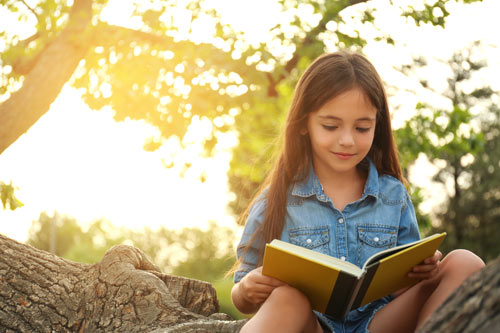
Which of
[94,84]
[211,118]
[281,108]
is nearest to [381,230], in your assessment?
[211,118]

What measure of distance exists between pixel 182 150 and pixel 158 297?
16.4 ft

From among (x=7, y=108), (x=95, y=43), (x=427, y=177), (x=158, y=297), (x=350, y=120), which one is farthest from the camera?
(x=427, y=177)

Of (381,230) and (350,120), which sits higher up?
(350,120)

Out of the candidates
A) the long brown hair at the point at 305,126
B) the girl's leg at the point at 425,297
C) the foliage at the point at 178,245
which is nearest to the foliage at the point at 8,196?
the long brown hair at the point at 305,126

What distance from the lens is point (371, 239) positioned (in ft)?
8.98

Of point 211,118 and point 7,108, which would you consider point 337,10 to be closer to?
point 211,118

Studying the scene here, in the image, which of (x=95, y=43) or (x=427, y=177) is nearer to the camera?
(x=95, y=43)

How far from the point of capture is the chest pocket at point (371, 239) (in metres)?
2.71

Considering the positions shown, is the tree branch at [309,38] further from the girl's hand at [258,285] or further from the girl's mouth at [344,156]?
the girl's hand at [258,285]

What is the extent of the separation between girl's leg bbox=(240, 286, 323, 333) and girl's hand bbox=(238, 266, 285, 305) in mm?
53

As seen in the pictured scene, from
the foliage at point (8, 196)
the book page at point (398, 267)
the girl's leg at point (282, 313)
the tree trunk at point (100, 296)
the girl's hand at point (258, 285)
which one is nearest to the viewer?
the book page at point (398, 267)

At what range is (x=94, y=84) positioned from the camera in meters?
8.43

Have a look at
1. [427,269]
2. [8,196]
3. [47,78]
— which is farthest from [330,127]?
[47,78]

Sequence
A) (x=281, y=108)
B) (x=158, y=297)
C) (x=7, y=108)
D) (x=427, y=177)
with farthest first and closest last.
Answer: (x=427, y=177) → (x=281, y=108) → (x=7, y=108) → (x=158, y=297)
